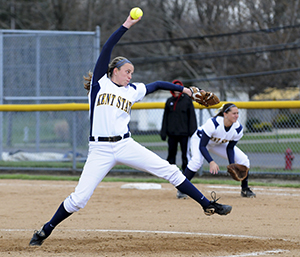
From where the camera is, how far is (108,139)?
4207mm

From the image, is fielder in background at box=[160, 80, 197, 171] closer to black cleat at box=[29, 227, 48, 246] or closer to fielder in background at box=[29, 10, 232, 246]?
fielder in background at box=[29, 10, 232, 246]

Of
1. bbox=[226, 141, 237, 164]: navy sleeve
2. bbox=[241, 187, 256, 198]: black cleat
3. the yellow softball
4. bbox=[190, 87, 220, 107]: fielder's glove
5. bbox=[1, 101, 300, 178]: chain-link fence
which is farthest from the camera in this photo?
bbox=[1, 101, 300, 178]: chain-link fence

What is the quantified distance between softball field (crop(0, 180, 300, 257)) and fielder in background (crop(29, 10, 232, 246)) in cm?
37

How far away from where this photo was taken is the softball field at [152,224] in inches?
165

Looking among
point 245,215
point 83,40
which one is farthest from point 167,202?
point 83,40

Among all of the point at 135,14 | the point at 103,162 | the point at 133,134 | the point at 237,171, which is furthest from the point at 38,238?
the point at 133,134

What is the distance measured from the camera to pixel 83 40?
1188 cm

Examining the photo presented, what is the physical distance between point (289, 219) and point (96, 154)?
8.86ft

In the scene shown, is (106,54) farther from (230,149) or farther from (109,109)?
(230,149)

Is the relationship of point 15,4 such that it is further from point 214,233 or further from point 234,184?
point 214,233

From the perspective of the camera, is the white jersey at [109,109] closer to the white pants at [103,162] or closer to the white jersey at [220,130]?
the white pants at [103,162]

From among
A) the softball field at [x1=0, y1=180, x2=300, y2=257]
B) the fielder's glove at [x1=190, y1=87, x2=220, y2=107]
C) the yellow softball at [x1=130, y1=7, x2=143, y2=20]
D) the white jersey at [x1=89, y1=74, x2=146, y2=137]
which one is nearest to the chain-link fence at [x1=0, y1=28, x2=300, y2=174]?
the softball field at [x1=0, y1=180, x2=300, y2=257]

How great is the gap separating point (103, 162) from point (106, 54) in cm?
99

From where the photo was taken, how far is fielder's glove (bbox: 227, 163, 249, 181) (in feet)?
22.2
